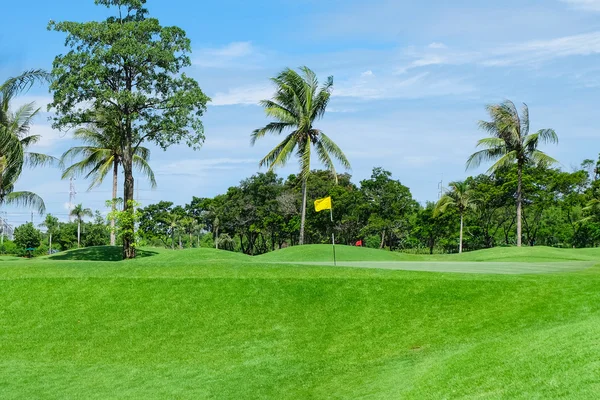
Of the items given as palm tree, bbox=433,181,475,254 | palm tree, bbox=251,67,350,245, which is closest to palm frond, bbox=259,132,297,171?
palm tree, bbox=251,67,350,245

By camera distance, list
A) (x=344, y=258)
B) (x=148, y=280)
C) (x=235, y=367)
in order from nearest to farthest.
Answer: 1. (x=235, y=367)
2. (x=148, y=280)
3. (x=344, y=258)

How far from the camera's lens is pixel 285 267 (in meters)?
22.1

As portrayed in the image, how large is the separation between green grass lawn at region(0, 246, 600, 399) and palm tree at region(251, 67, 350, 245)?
69.3 ft

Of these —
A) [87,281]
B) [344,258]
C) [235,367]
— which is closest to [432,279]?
[235,367]

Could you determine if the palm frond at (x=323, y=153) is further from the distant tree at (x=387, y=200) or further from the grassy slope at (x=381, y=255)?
the distant tree at (x=387, y=200)

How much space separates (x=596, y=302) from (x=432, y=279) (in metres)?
4.75

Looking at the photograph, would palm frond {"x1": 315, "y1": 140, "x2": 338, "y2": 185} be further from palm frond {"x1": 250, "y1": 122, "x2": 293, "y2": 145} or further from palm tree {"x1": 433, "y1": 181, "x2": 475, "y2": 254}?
palm tree {"x1": 433, "y1": 181, "x2": 475, "y2": 254}

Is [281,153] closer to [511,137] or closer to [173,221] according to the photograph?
[511,137]

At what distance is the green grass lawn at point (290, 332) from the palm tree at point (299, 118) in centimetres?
2112

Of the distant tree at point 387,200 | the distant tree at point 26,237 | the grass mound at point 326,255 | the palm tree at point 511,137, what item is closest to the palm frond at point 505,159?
the palm tree at point 511,137

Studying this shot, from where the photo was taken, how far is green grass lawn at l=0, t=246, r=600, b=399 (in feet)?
37.4

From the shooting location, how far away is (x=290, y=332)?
17.2m

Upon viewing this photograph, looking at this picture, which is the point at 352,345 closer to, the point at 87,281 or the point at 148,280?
the point at 148,280

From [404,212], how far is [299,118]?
32.0 meters
